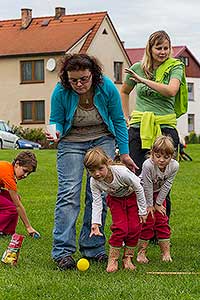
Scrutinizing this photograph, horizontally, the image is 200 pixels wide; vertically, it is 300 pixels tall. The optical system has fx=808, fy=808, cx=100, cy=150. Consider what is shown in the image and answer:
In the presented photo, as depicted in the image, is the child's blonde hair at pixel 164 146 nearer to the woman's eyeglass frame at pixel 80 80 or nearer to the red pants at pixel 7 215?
the woman's eyeglass frame at pixel 80 80

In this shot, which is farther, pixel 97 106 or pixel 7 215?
pixel 7 215

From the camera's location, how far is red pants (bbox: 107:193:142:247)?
7.55 m

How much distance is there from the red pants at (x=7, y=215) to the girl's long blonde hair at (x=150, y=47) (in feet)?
8.20

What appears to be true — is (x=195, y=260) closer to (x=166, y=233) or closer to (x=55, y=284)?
(x=166, y=233)

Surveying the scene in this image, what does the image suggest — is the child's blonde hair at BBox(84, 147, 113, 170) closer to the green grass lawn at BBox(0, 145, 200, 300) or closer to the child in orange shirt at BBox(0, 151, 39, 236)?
the green grass lawn at BBox(0, 145, 200, 300)

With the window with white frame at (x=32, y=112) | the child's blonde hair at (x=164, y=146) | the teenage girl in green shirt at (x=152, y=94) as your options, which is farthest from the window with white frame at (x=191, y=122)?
the child's blonde hair at (x=164, y=146)

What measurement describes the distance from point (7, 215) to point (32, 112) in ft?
148

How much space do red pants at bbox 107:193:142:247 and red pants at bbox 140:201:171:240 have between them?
0.46 m

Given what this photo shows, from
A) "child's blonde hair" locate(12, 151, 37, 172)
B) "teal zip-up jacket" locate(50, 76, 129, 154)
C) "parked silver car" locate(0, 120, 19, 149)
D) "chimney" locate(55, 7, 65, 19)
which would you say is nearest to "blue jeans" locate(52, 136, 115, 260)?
"teal zip-up jacket" locate(50, 76, 129, 154)

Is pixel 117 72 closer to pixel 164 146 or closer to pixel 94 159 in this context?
pixel 164 146

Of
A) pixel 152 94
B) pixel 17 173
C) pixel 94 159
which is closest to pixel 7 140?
pixel 17 173

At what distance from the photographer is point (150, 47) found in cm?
859

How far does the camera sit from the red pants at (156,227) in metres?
8.12

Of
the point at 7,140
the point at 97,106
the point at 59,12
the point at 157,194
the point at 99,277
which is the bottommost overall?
the point at 7,140
